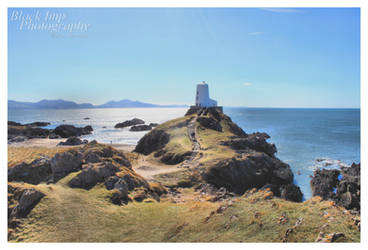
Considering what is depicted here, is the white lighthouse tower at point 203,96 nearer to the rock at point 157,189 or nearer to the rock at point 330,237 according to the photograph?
the rock at point 157,189

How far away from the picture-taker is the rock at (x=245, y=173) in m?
23.1

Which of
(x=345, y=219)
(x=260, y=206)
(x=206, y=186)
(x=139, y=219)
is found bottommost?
(x=206, y=186)

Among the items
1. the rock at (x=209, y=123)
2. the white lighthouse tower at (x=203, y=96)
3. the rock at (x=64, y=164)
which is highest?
the white lighthouse tower at (x=203, y=96)

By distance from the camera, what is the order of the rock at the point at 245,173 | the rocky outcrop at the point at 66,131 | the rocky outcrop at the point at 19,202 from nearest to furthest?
the rocky outcrop at the point at 19,202 → the rock at the point at 245,173 → the rocky outcrop at the point at 66,131

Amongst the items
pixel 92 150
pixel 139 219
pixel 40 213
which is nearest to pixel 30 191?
pixel 40 213

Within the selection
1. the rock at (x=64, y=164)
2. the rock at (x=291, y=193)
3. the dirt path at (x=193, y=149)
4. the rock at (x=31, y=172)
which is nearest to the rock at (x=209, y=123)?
the dirt path at (x=193, y=149)

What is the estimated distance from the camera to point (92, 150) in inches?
733

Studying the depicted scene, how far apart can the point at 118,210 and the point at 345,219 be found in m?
10.3

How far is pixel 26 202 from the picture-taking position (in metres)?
10.8

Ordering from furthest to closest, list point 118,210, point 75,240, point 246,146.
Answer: point 246,146, point 118,210, point 75,240

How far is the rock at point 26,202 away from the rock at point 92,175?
107 inches

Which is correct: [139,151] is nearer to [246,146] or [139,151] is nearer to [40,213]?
[246,146]

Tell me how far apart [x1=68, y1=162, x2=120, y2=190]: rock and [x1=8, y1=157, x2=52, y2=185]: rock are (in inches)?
105

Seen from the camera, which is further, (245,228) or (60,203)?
(60,203)
